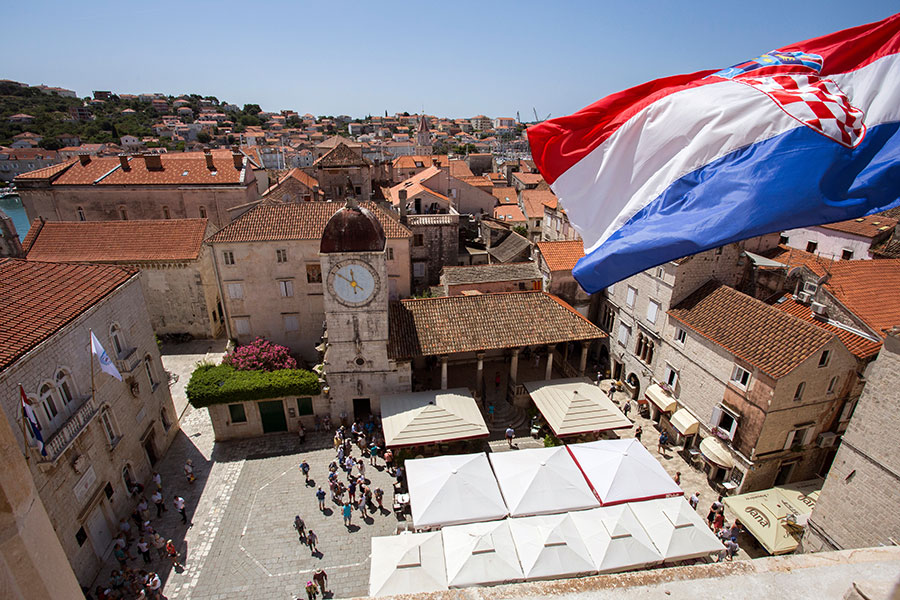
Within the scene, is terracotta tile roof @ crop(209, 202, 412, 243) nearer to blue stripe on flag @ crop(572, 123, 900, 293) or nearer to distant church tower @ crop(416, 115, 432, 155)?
blue stripe on flag @ crop(572, 123, 900, 293)

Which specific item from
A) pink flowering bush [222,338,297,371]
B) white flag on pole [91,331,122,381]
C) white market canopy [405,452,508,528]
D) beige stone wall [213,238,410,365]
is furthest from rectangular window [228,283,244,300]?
white market canopy [405,452,508,528]

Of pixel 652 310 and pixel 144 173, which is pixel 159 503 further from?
pixel 144 173

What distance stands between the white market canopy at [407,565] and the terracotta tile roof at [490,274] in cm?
1951

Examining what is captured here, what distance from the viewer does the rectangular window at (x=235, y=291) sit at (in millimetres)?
28609

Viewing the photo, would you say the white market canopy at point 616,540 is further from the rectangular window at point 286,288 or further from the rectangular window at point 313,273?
the rectangular window at point 286,288

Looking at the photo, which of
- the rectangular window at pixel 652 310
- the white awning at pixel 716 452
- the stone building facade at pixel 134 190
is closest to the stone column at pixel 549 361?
the rectangular window at pixel 652 310

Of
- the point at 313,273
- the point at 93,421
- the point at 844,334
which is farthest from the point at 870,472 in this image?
the point at 313,273

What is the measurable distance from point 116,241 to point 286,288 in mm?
13899

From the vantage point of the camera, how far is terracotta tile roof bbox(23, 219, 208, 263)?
103 ft

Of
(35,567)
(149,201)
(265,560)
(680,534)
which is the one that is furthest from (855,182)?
(149,201)

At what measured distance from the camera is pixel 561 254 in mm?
32344

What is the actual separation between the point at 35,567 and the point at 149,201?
162 feet

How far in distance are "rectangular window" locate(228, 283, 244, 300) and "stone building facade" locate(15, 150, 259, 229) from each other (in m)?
16.4

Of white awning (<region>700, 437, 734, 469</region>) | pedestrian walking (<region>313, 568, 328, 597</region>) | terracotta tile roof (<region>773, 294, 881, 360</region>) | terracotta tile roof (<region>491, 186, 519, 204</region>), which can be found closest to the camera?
pedestrian walking (<region>313, 568, 328, 597</region>)
